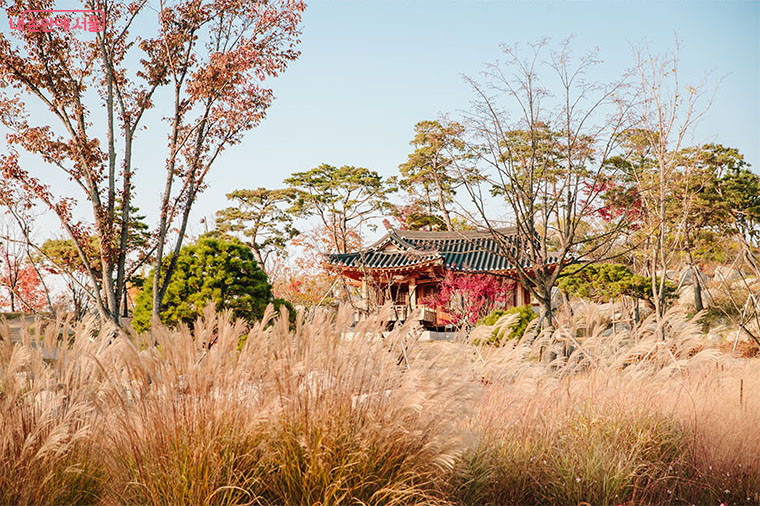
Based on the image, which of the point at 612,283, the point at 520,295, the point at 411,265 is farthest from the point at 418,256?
the point at 612,283

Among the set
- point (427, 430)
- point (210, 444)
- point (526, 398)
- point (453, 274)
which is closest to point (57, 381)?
point (210, 444)

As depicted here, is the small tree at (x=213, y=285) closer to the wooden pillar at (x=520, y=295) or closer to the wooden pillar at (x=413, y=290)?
the wooden pillar at (x=413, y=290)

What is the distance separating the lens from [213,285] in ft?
33.6

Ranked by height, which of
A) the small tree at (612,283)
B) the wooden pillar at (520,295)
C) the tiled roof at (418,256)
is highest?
the tiled roof at (418,256)

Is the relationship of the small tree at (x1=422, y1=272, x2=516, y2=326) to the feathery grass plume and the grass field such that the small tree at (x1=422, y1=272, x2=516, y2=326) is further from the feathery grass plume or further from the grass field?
the feathery grass plume

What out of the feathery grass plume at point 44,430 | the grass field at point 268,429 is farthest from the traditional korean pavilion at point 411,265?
the feathery grass plume at point 44,430

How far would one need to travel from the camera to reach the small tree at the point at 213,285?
10.1 meters

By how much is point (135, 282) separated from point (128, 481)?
50.2 ft

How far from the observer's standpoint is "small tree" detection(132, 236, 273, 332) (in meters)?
10.1

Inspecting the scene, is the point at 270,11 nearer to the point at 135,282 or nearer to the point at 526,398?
the point at 526,398

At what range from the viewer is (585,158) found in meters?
6.94

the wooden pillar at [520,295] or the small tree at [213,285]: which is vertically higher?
the small tree at [213,285]

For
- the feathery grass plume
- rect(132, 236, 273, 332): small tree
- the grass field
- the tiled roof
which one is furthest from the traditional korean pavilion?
the feathery grass plume

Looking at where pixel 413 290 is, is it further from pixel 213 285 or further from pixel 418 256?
pixel 213 285
